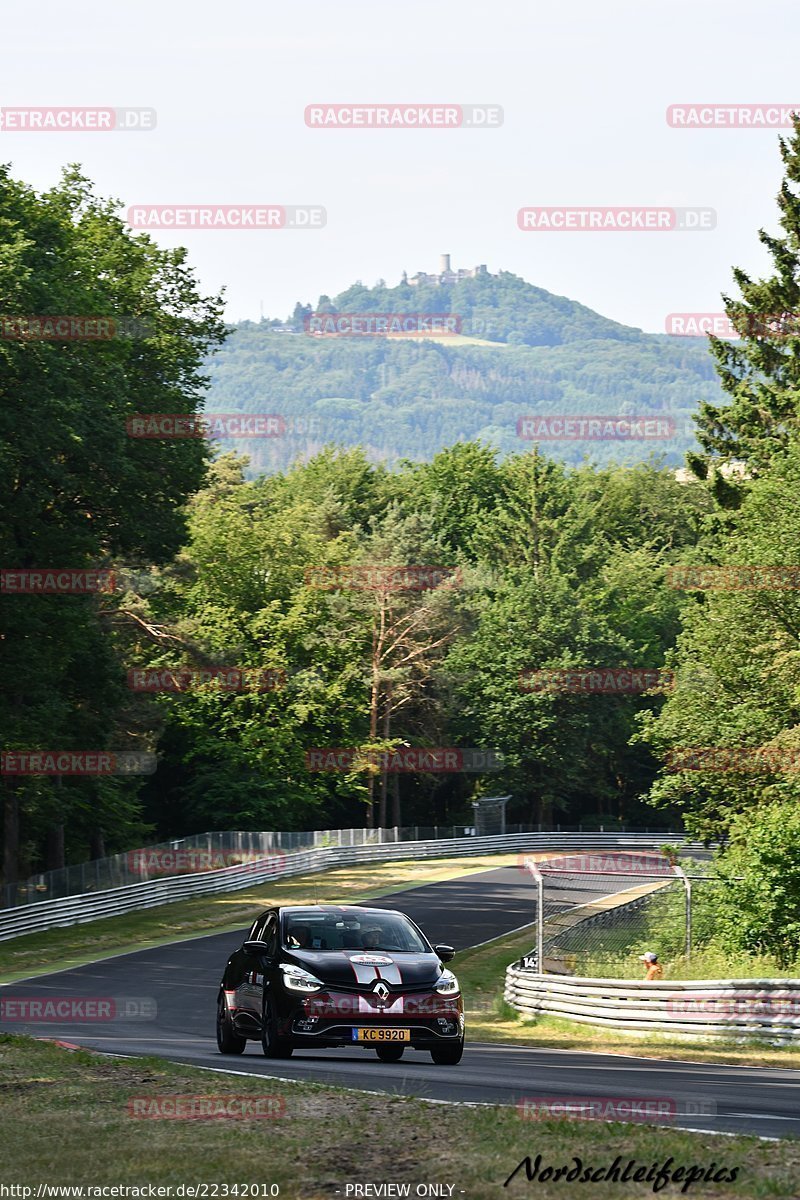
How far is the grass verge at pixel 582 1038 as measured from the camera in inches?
767

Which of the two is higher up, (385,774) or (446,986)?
(446,986)

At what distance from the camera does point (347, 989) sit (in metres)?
15.5

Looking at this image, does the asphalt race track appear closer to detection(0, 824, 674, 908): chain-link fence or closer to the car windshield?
the car windshield

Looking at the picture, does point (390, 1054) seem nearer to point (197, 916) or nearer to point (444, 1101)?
point (444, 1101)

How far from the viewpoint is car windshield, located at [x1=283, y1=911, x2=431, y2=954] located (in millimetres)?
16266

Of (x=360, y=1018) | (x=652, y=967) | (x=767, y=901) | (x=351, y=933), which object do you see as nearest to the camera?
(x=360, y=1018)

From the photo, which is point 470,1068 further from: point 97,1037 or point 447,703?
point 447,703

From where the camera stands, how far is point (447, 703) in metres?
91.2

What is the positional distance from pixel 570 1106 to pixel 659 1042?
11321 millimetres

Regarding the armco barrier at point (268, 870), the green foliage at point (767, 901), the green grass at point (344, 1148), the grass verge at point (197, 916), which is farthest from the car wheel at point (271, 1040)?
the armco barrier at point (268, 870)

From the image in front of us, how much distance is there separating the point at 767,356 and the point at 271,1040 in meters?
40.1

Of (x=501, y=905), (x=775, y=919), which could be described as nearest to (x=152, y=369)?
(x=501, y=905)

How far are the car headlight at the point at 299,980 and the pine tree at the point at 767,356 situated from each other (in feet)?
118

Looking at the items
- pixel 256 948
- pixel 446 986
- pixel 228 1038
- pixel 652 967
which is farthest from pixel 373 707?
pixel 446 986
